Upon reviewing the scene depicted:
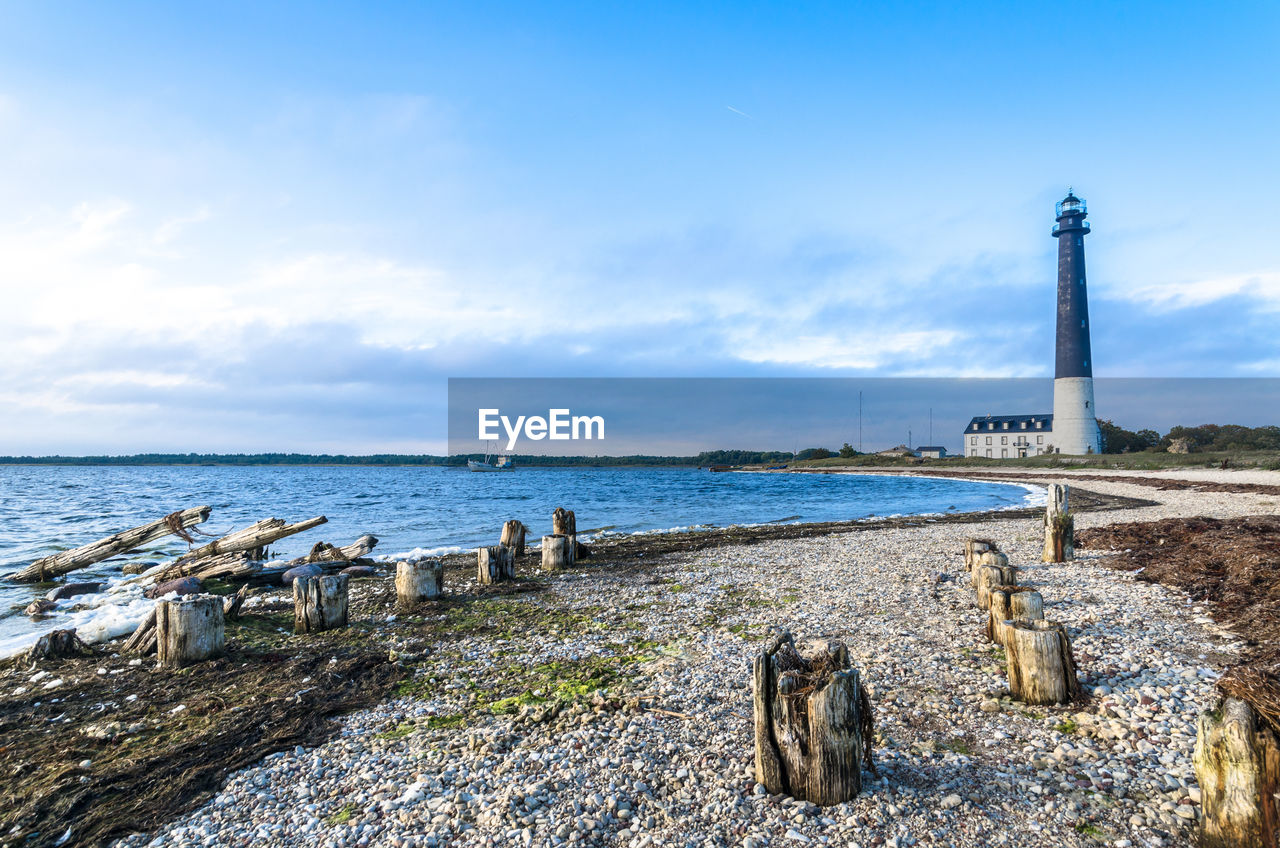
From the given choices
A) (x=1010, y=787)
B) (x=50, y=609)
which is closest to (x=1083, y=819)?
(x=1010, y=787)

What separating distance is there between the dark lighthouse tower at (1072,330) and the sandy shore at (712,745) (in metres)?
68.0

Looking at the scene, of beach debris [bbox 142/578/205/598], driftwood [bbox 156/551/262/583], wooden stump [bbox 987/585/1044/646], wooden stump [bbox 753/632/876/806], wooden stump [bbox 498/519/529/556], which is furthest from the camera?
wooden stump [bbox 498/519/529/556]

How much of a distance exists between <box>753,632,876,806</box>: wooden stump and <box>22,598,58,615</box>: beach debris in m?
15.7

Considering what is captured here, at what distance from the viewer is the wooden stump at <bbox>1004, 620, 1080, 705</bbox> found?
611cm

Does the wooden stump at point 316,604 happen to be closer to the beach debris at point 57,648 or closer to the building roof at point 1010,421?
the beach debris at point 57,648

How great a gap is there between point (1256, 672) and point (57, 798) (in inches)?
354

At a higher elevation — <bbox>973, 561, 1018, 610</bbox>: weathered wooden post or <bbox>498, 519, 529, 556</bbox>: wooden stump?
<bbox>973, 561, 1018, 610</bbox>: weathered wooden post

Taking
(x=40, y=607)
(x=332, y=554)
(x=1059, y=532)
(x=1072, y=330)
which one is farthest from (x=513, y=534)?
(x=1072, y=330)

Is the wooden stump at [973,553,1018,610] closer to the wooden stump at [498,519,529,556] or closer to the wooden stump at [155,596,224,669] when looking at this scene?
the wooden stump at [498,519,529,556]

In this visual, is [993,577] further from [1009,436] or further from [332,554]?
[1009,436]

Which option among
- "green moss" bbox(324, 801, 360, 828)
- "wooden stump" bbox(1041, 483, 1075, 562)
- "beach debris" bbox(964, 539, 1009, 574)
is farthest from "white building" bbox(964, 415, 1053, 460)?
"green moss" bbox(324, 801, 360, 828)

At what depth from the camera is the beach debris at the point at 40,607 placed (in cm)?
1284

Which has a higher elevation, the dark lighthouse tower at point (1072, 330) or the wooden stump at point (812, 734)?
the dark lighthouse tower at point (1072, 330)

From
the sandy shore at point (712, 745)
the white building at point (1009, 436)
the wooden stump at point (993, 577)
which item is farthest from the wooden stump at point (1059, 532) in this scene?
the white building at point (1009, 436)
